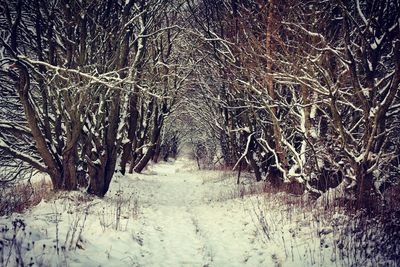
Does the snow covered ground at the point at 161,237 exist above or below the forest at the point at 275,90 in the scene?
below

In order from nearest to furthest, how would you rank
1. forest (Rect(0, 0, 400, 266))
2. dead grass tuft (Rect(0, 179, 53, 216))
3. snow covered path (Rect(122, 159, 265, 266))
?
snow covered path (Rect(122, 159, 265, 266)) < forest (Rect(0, 0, 400, 266)) < dead grass tuft (Rect(0, 179, 53, 216))

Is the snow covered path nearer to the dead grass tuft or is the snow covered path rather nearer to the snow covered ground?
the snow covered ground

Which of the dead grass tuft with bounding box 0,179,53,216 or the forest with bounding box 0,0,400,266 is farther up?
the forest with bounding box 0,0,400,266

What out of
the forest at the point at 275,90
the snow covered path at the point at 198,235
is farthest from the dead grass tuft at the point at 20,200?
the snow covered path at the point at 198,235

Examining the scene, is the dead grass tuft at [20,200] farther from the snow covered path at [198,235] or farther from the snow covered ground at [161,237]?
the snow covered path at [198,235]

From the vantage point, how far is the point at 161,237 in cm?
682

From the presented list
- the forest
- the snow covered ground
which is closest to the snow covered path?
the snow covered ground

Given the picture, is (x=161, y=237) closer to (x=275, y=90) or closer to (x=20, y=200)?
(x=20, y=200)

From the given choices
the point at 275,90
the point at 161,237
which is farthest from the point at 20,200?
the point at 275,90

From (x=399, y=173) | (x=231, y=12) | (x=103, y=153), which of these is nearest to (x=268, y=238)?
(x=399, y=173)

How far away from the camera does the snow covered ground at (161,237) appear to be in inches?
194

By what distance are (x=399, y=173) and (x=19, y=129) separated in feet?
31.5

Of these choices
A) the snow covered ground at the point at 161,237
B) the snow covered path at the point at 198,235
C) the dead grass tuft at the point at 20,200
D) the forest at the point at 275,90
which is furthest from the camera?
the dead grass tuft at the point at 20,200

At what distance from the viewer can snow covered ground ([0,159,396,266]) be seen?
4938mm
